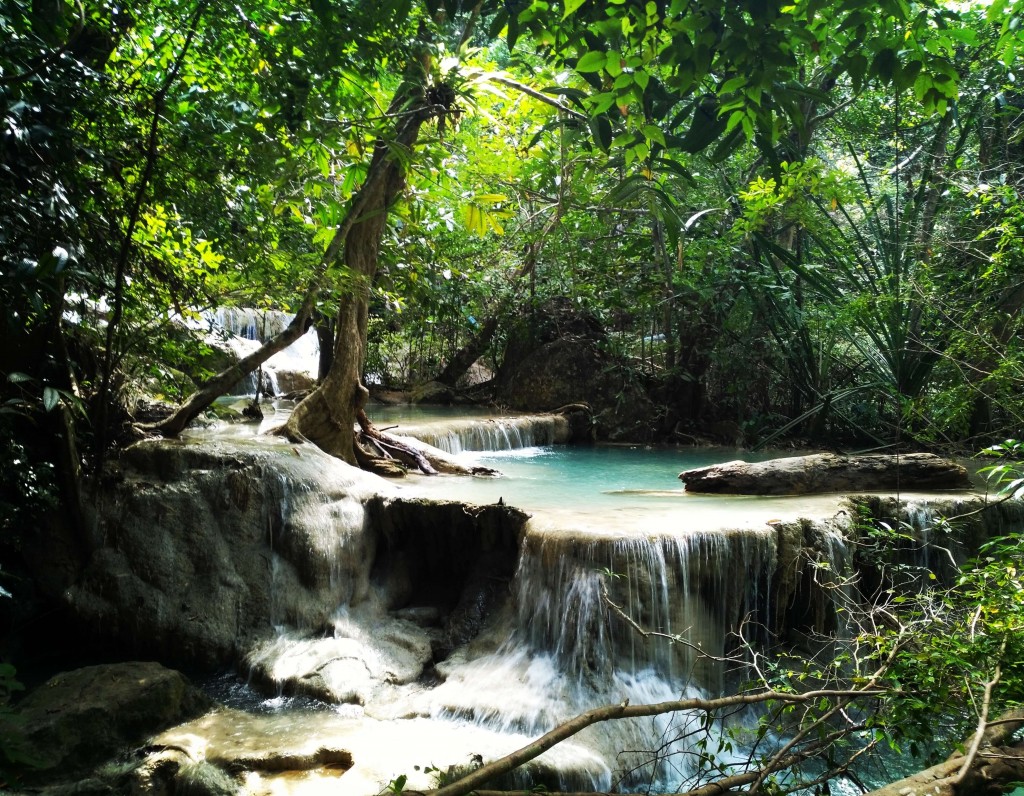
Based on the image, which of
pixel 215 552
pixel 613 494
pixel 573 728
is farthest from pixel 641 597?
pixel 573 728

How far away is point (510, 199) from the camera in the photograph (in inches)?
392

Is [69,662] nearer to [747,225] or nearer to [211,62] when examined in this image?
[211,62]

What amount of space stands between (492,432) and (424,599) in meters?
4.99

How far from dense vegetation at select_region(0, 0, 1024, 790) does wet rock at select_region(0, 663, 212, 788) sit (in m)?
1.63

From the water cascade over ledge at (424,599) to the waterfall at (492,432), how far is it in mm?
3484

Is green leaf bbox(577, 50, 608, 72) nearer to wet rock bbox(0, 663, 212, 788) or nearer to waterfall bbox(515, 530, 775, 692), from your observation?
waterfall bbox(515, 530, 775, 692)

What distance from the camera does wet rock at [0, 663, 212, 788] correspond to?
455 cm

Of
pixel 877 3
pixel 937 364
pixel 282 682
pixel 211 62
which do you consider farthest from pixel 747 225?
pixel 877 3

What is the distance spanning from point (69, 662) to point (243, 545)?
4.96ft

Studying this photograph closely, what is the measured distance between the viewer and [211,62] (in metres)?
5.72

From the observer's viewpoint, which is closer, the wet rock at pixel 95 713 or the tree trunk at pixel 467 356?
the wet rock at pixel 95 713

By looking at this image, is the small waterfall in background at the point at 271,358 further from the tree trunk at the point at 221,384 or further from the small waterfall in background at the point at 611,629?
the small waterfall in background at the point at 611,629

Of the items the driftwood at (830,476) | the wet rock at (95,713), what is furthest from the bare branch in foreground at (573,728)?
the driftwood at (830,476)

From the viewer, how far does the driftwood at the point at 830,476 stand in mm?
7746
